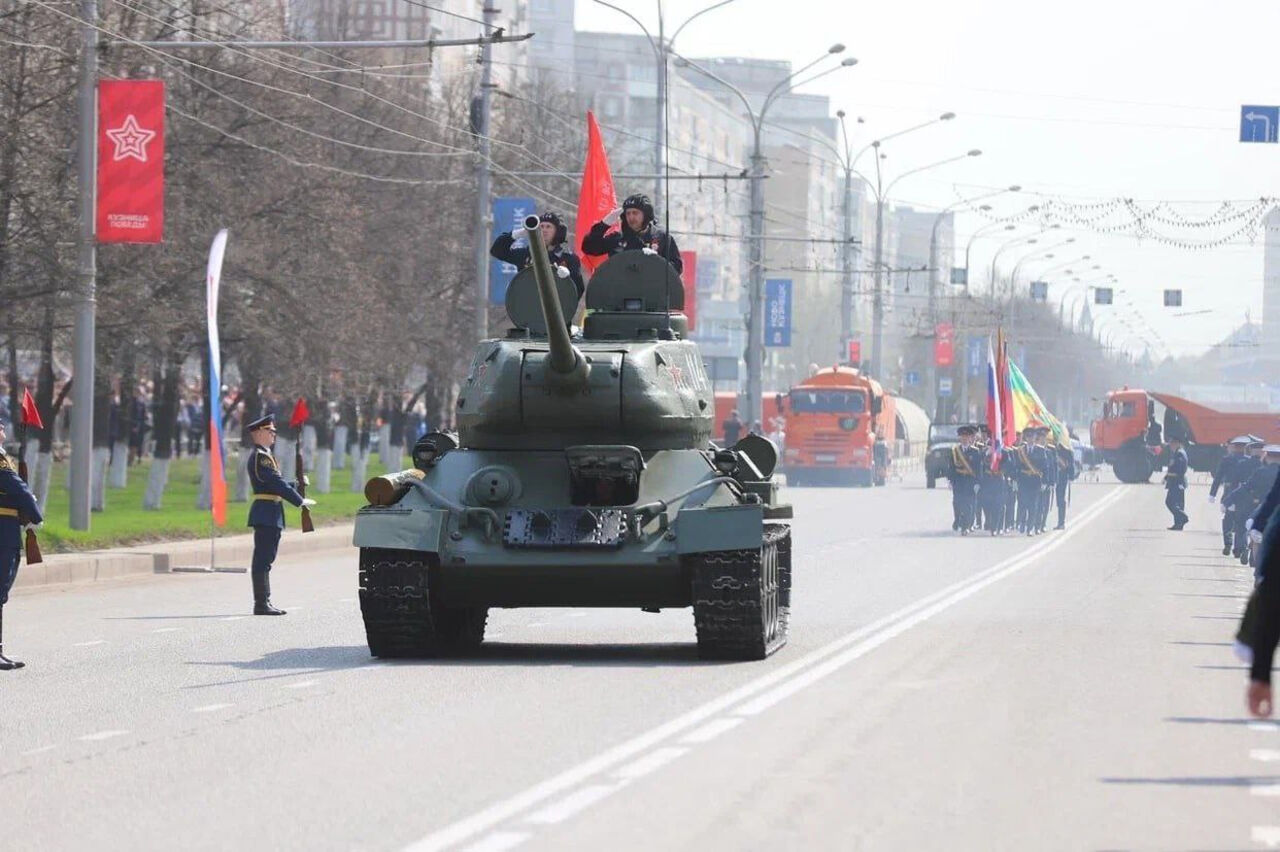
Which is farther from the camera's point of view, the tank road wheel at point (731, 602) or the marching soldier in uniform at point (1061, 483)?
the marching soldier in uniform at point (1061, 483)

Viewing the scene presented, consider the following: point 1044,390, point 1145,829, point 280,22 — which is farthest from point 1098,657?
point 1044,390

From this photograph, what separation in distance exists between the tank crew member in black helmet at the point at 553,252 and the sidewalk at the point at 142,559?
843 centimetres

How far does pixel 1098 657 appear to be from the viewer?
17.4 metres

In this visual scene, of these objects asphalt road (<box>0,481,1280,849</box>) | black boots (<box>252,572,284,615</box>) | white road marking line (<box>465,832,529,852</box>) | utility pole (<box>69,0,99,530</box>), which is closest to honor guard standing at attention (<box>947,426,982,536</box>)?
utility pole (<box>69,0,99,530</box>)

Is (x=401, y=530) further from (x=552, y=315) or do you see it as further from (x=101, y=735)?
(x=101, y=735)

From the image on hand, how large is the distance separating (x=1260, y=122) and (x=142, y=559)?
23.7 meters

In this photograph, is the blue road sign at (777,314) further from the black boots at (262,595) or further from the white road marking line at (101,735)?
the white road marking line at (101,735)

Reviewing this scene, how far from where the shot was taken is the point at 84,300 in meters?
30.8

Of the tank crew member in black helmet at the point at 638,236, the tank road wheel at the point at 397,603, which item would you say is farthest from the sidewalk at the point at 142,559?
the tank road wheel at the point at 397,603

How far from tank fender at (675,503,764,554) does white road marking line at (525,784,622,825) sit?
5.87 meters

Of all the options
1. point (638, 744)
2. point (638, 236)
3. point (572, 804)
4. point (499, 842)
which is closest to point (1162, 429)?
point (638, 236)

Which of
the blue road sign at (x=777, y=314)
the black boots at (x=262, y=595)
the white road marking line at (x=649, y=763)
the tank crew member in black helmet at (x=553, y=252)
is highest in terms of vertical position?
the blue road sign at (x=777, y=314)

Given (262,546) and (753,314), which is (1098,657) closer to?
(262,546)

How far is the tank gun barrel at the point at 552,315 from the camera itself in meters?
15.7
